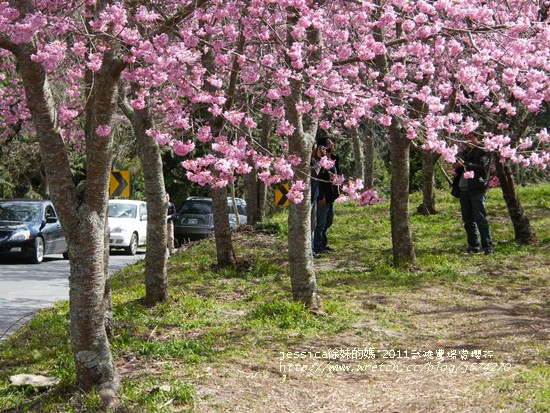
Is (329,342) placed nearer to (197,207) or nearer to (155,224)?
(155,224)

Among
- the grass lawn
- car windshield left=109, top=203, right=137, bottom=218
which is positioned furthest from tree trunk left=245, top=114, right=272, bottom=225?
→ car windshield left=109, top=203, right=137, bottom=218

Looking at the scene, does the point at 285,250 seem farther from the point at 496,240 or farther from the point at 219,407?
the point at 219,407

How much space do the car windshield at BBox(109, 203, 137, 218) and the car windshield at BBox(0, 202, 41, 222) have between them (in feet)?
14.5

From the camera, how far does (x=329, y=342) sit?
7.05 m

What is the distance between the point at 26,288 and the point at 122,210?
1046cm

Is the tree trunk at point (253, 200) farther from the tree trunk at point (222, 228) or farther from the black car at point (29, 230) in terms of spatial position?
the black car at point (29, 230)

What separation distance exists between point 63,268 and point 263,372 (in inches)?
436

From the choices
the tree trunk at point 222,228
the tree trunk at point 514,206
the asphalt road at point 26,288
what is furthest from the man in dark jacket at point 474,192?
the asphalt road at point 26,288

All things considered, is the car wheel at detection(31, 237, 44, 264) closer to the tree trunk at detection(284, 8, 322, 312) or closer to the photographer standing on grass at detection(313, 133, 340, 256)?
the photographer standing on grass at detection(313, 133, 340, 256)

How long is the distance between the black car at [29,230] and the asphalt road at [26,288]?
34 cm

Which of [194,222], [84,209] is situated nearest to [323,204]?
[84,209]

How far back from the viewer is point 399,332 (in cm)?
760

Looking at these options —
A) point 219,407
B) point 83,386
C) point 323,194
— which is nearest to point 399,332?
point 219,407

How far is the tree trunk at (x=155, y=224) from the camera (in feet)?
29.0
